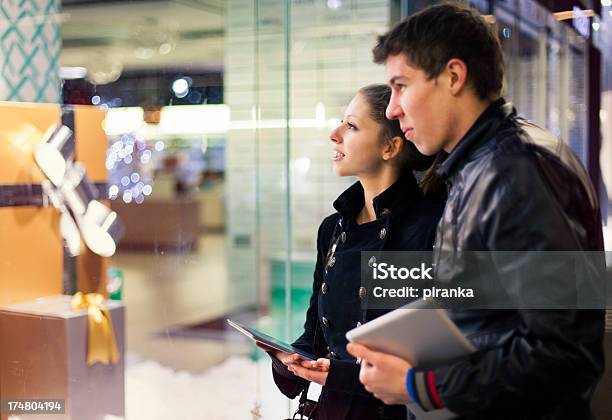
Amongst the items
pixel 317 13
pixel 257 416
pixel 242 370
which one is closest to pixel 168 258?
pixel 257 416

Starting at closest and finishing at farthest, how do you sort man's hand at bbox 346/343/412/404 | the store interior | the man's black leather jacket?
1. the man's black leather jacket
2. man's hand at bbox 346/343/412/404
3. the store interior

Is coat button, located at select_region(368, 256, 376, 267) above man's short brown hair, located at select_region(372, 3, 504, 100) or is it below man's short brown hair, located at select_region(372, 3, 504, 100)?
below

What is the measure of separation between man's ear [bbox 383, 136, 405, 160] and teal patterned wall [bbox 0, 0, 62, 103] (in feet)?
5.56

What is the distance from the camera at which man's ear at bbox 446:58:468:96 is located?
119cm

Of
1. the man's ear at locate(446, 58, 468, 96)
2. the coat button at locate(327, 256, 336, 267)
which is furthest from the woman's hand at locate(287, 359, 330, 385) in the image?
the man's ear at locate(446, 58, 468, 96)

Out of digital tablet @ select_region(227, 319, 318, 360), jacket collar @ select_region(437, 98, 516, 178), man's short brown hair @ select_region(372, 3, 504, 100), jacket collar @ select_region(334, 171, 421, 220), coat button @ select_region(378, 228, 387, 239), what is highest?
man's short brown hair @ select_region(372, 3, 504, 100)

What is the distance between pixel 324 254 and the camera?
1695 mm

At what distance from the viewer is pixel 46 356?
2.41m

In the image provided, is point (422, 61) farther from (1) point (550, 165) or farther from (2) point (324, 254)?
(2) point (324, 254)

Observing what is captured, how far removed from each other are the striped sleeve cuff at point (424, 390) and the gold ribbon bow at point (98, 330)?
5.37ft

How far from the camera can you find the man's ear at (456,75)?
119 centimetres

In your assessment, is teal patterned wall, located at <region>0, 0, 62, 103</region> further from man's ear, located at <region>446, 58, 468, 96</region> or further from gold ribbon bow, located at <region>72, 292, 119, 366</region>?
man's ear, located at <region>446, 58, 468, 96</region>

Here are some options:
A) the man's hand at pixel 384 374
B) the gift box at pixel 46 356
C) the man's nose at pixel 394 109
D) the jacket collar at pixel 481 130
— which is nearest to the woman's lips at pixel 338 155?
the man's nose at pixel 394 109

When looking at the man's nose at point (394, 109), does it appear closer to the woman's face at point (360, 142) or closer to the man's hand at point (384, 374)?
the woman's face at point (360, 142)
